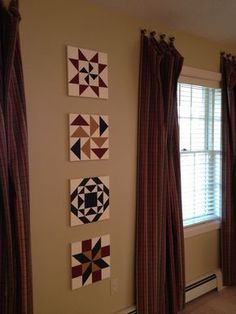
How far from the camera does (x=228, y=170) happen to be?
2.94 meters

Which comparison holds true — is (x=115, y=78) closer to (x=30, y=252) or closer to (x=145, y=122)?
(x=145, y=122)

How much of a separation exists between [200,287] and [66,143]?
6.57 ft

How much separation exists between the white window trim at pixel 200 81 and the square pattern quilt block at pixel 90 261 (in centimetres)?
92

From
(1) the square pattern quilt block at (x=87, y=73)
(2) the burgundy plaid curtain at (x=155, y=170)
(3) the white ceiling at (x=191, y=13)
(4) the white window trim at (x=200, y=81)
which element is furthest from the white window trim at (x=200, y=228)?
(3) the white ceiling at (x=191, y=13)

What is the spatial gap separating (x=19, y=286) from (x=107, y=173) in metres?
0.93

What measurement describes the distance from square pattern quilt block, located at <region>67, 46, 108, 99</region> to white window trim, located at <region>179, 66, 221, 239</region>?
83cm

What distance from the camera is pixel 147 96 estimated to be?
225 cm

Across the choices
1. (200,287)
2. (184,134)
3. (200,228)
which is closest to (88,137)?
(184,134)

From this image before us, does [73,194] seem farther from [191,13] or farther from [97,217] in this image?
[191,13]

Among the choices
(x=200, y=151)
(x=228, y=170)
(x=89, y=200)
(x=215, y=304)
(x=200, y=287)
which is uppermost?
(x=200, y=151)

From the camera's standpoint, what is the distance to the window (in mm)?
2744

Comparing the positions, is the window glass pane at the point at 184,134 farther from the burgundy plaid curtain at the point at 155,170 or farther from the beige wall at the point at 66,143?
the beige wall at the point at 66,143

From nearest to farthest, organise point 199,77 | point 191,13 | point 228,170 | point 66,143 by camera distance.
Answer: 1. point 66,143
2. point 191,13
3. point 199,77
4. point 228,170

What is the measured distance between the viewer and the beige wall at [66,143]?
1809 mm
